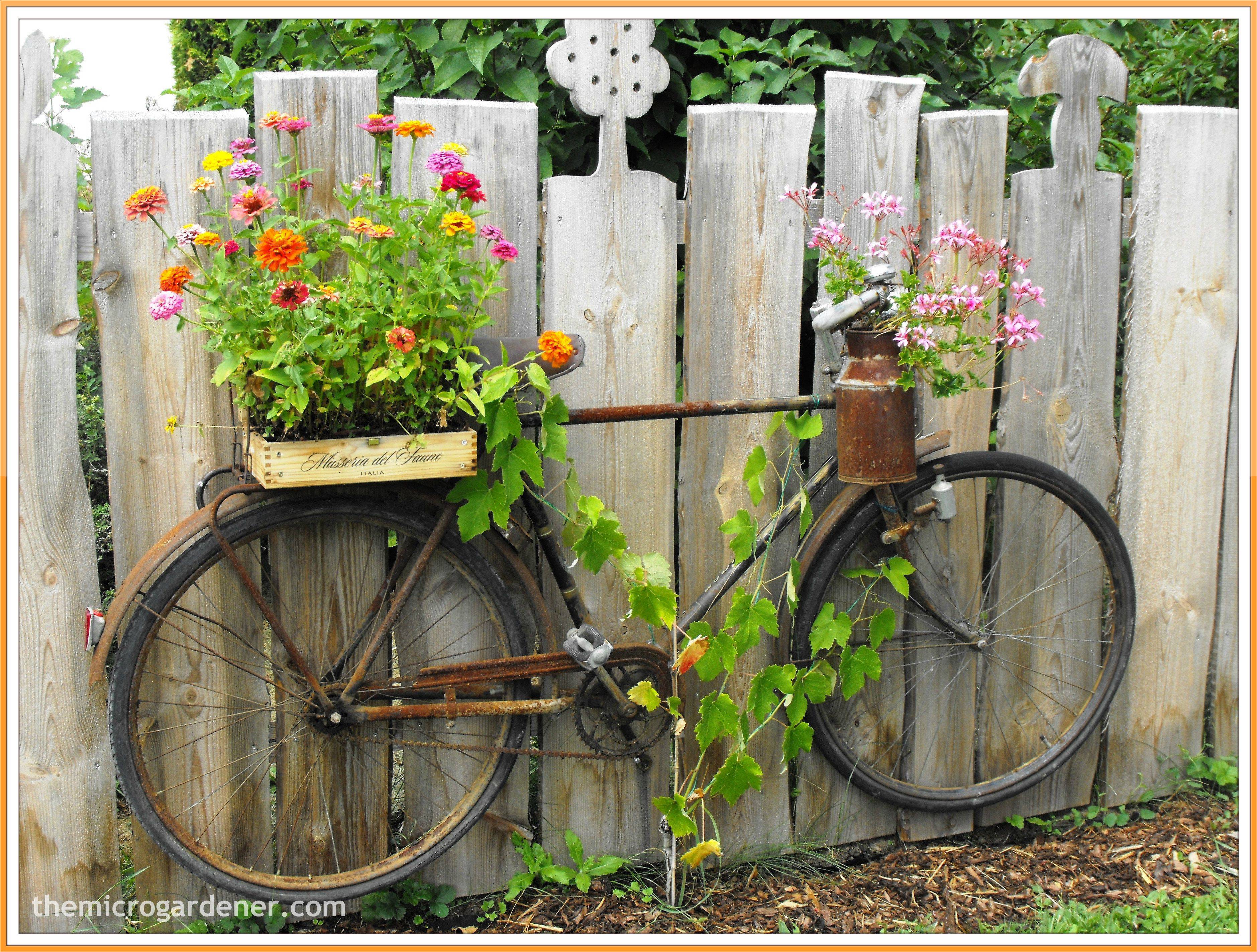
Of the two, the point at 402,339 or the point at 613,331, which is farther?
the point at 613,331

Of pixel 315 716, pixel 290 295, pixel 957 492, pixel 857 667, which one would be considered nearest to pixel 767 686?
pixel 857 667

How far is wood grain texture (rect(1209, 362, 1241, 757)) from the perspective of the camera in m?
3.09

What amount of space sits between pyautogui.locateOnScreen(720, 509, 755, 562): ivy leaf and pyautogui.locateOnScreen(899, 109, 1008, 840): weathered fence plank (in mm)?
649

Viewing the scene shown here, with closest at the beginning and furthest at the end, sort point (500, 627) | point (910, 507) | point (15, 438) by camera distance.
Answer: point (15, 438), point (500, 627), point (910, 507)

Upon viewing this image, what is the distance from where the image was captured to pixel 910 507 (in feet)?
8.52

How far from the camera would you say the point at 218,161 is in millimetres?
1926

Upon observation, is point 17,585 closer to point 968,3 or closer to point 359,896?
point 359,896

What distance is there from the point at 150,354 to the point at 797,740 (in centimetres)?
184

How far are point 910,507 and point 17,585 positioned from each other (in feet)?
7.19

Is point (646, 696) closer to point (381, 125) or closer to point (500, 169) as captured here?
point (500, 169)

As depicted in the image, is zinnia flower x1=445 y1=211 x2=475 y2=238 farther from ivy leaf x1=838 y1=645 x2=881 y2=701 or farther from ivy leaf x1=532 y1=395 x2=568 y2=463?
ivy leaf x1=838 y1=645 x2=881 y2=701

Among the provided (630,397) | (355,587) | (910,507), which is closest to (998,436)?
(910,507)

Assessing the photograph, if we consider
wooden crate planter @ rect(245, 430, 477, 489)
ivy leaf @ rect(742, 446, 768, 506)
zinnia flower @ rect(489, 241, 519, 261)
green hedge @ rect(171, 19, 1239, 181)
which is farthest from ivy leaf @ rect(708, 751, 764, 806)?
green hedge @ rect(171, 19, 1239, 181)

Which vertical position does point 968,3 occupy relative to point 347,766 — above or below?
above
